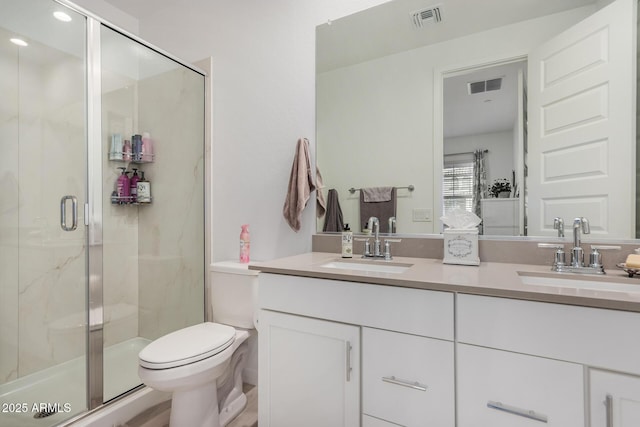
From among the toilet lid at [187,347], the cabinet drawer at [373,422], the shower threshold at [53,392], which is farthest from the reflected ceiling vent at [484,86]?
the shower threshold at [53,392]

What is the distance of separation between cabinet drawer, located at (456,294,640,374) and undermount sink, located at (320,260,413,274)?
0.42 meters

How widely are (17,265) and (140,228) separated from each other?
67 centimetres

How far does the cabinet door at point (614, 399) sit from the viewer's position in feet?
2.30

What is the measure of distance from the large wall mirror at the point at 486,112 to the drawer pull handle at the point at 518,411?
0.72 meters

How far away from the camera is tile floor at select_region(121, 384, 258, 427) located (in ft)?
5.06

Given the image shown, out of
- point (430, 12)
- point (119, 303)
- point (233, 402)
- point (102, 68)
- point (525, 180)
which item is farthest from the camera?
point (119, 303)

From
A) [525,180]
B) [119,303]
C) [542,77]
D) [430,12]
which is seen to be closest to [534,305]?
[525,180]

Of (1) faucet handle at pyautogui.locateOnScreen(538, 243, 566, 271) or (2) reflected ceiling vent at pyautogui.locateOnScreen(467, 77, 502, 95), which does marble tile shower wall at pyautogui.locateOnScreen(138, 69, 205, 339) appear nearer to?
(2) reflected ceiling vent at pyautogui.locateOnScreen(467, 77, 502, 95)

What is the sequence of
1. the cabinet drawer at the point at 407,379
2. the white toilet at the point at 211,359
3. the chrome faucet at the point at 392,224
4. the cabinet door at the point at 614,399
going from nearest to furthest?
the cabinet door at the point at 614,399 → the cabinet drawer at the point at 407,379 → the white toilet at the point at 211,359 → the chrome faucet at the point at 392,224

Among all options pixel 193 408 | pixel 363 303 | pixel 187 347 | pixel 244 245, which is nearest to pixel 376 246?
pixel 363 303

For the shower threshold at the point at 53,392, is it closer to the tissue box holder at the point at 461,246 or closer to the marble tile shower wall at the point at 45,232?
the marble tile shower wall at the point at 45,232

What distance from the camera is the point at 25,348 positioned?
66.6 inches

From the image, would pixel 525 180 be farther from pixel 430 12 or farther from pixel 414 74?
pixel 430 12

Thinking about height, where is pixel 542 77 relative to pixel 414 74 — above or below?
below
